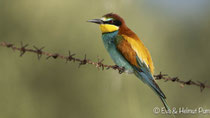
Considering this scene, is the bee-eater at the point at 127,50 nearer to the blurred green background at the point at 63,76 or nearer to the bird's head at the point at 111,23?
the bird's head at the point at 111,23

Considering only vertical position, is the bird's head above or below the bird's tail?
above

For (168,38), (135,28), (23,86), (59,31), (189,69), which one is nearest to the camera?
(23,86)

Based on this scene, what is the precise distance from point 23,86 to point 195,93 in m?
3.20

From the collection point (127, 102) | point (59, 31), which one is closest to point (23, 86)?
point (59, 31)

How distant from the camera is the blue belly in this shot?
12.7 ft

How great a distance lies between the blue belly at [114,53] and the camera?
12.7 feet

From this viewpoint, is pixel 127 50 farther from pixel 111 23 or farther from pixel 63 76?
pixel 63 76

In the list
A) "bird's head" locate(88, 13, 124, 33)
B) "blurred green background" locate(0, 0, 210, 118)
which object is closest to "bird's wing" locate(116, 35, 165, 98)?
"bird's head" locate(88, 13, 124, 33)

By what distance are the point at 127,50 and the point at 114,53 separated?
0.14m

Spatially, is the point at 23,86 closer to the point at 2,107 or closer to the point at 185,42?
the point at 2,107

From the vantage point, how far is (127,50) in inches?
→ 151

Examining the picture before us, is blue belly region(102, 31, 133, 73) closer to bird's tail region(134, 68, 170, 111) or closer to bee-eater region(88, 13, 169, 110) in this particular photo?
bee-eater region(88, 13, 169, 110)

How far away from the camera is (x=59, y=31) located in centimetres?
698

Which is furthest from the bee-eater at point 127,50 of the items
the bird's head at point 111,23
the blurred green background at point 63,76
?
the blurred green background at point 63,76
